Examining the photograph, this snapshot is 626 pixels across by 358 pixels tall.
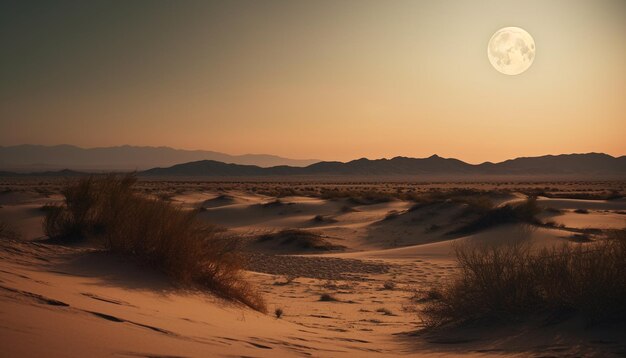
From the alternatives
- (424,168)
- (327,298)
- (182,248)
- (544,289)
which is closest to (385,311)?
(327,298)

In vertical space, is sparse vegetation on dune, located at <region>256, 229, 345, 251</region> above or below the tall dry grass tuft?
below

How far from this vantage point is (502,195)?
3328 centimetres

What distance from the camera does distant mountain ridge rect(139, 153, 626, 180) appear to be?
570 ft

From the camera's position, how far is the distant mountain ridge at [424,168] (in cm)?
17388

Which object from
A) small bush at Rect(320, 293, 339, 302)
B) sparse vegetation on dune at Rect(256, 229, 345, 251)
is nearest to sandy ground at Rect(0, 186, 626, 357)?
small bush at Rect(320, 293, 339, 302)

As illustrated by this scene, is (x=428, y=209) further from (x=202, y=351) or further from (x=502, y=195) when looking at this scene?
(x=202, y=351)

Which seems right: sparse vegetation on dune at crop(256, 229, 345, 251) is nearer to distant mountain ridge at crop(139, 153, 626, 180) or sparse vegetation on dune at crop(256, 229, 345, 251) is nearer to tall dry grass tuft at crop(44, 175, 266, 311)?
tall dry grass tuft at crop(44, 175, 266, 311)

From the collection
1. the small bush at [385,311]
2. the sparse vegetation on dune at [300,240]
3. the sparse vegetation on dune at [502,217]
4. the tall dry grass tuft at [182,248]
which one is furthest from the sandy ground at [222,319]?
the sparse vegetation on dune at [502,217]

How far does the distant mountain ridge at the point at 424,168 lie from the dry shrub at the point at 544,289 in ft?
537

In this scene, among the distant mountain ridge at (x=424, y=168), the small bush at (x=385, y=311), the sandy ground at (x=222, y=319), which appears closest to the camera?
the sandy ground at (x=222, y=319)

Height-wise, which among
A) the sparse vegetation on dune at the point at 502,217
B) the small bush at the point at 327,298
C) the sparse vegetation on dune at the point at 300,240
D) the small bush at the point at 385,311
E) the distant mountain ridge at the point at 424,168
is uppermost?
the distant mountain ridge at the point at 424,168

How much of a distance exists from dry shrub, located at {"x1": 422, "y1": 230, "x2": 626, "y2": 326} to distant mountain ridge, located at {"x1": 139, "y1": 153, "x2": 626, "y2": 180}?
16373 cm

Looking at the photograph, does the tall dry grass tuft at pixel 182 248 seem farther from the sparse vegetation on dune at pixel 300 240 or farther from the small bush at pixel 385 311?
the sparse vegetation on dune at pixel 300 240

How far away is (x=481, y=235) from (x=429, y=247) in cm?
270
